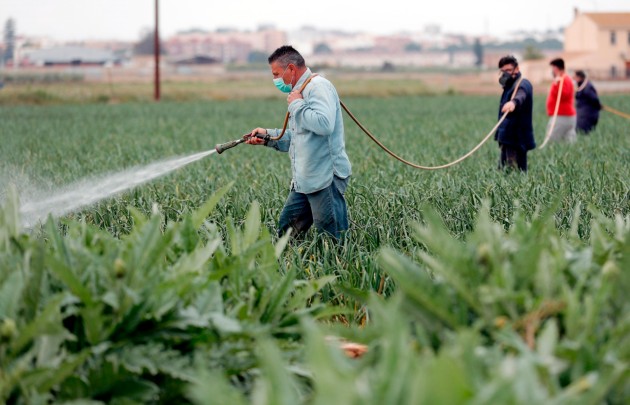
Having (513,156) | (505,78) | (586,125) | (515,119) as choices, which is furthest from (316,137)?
(586,125)

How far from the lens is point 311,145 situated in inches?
243

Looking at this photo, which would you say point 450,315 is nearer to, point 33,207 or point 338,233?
point 338,233

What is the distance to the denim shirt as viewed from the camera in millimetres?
5963

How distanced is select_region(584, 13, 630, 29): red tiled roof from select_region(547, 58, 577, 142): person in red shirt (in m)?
73.1

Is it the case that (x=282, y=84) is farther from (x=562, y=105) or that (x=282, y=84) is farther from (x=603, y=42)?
(x=603, y=42)

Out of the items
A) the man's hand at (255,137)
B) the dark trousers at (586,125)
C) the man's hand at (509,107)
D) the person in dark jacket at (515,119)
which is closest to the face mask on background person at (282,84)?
the man's hand at (255,137)

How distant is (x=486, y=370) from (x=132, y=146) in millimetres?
13590

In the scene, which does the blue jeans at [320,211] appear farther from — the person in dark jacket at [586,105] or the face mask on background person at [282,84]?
the person in dark jacket at [586,105]

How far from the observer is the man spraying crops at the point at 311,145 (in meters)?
5.99

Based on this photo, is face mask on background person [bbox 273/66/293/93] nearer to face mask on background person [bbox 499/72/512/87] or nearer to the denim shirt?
the denim shirt

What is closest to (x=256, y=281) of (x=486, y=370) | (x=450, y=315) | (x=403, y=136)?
(x=450, y=315)

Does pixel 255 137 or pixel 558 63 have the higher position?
pixel 558 63

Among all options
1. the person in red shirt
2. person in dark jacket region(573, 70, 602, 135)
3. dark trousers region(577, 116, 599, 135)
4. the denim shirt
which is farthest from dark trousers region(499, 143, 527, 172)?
dark trousers region(577, 116, 599, 135)

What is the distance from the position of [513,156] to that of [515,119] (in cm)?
44
